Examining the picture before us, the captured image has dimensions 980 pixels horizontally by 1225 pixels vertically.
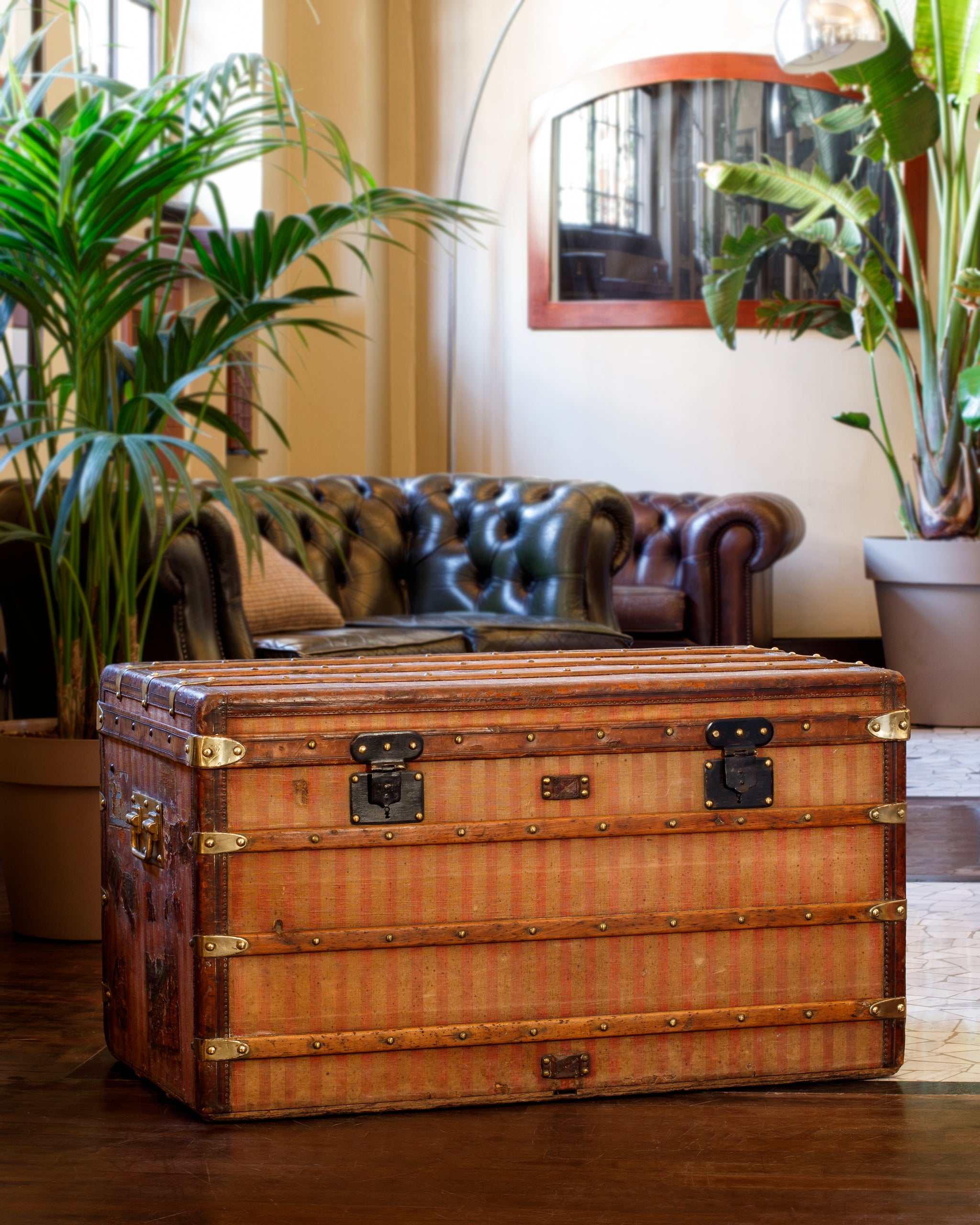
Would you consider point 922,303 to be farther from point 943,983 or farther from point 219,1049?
point 219,1049

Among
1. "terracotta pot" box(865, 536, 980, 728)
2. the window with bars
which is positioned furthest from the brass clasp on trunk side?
the window with bars

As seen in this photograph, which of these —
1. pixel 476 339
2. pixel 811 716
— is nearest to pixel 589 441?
pixel 476 339

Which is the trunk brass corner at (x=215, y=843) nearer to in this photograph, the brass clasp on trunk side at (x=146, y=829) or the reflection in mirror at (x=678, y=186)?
the brass clasp on trunk side at (x=146, y=829)

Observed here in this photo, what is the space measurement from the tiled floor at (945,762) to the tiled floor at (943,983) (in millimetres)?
1145

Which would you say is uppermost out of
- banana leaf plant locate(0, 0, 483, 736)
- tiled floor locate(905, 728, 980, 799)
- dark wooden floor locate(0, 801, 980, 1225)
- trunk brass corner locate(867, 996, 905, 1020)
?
banana leaf plant locate(0, 0, 483, 736)

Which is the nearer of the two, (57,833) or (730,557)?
(57,833)

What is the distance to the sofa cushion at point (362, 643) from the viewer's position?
11.0 ft

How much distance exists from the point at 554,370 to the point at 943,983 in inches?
171

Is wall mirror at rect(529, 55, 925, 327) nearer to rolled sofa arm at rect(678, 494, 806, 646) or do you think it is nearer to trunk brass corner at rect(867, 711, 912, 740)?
rolled sofa arm at rect(678, 494, 806, 646)

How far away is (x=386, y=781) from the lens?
178 centimetres

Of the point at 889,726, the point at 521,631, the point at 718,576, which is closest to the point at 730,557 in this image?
the point at 718,576

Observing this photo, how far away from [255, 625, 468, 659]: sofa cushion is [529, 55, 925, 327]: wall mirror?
295 cm

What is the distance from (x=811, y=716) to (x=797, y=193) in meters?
3.98

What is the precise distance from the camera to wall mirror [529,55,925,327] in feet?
19.8
